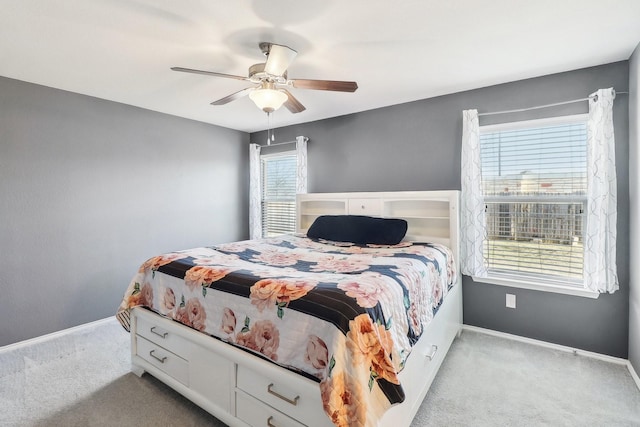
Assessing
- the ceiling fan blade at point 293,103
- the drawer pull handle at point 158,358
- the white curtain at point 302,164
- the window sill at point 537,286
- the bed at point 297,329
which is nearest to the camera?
the bed at point 297,329

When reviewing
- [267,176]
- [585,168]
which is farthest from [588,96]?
[267,176]

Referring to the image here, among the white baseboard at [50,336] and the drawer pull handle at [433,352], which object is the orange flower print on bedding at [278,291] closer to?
the drawer pull handle at [433,352]

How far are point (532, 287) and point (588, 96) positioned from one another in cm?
166

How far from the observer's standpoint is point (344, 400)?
3.91ft

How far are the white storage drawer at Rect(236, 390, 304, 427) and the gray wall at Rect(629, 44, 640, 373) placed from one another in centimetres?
251

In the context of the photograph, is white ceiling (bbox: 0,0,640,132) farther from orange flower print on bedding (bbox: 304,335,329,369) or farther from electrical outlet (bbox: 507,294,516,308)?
electrical outlet (bbox: 507,294,516,308)

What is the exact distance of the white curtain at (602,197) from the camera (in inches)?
92.4

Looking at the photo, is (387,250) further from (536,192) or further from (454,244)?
(536,192)

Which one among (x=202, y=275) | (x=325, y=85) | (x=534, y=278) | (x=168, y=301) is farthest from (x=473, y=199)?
(x=168, y=301)

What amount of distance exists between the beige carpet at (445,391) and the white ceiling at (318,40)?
7.76 ft

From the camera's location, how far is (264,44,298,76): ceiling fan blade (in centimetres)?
206

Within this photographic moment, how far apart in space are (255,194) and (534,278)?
3.60 metres

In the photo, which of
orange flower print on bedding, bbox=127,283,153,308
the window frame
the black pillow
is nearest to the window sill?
the window frame

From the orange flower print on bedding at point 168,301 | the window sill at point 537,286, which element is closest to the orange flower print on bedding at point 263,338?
the orange flower print on bedding at point 168,301
